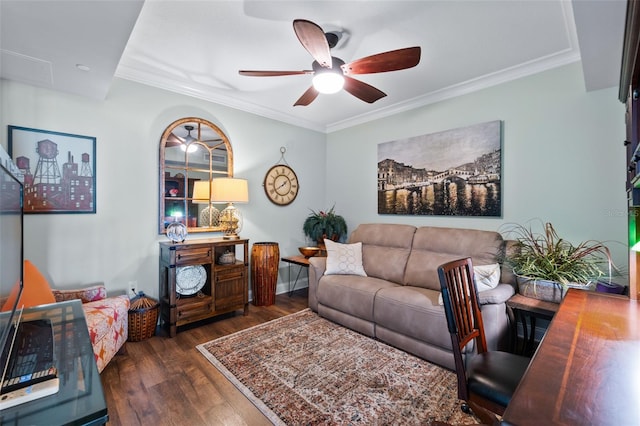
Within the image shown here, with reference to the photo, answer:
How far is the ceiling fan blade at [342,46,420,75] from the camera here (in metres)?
1.90

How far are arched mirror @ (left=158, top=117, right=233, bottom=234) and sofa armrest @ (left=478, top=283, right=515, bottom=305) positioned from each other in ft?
9.12

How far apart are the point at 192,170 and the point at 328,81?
1.95m

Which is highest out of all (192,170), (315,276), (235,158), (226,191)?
(235,158)

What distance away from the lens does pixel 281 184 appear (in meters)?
4.16

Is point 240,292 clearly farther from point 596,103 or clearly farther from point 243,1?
point 596,103

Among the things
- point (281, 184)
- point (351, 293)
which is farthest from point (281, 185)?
point (351, 293)

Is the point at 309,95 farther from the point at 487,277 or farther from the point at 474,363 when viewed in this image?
the point at 474,363

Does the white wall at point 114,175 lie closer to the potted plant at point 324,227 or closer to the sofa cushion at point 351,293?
the potted plant at point 324,227

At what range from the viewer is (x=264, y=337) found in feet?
8.93

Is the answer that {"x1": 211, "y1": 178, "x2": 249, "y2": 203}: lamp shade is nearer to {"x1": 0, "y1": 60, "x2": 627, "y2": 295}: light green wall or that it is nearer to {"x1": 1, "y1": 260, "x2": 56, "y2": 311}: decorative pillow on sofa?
{"x1": 0, "y1": 60, "x2": 627, "y2": 295}: light green wall

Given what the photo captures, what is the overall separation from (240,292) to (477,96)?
11.2 ft

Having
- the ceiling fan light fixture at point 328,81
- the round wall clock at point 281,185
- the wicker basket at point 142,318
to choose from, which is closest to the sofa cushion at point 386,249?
the round wall clock at point 281,185

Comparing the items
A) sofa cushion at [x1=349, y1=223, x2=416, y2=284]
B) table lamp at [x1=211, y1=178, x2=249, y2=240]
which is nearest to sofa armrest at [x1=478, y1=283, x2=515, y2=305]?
sofa cushion at [x1=349, y1=223, x2=416, y2=284]

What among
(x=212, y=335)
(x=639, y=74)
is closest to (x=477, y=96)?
(x=639, y=74)
